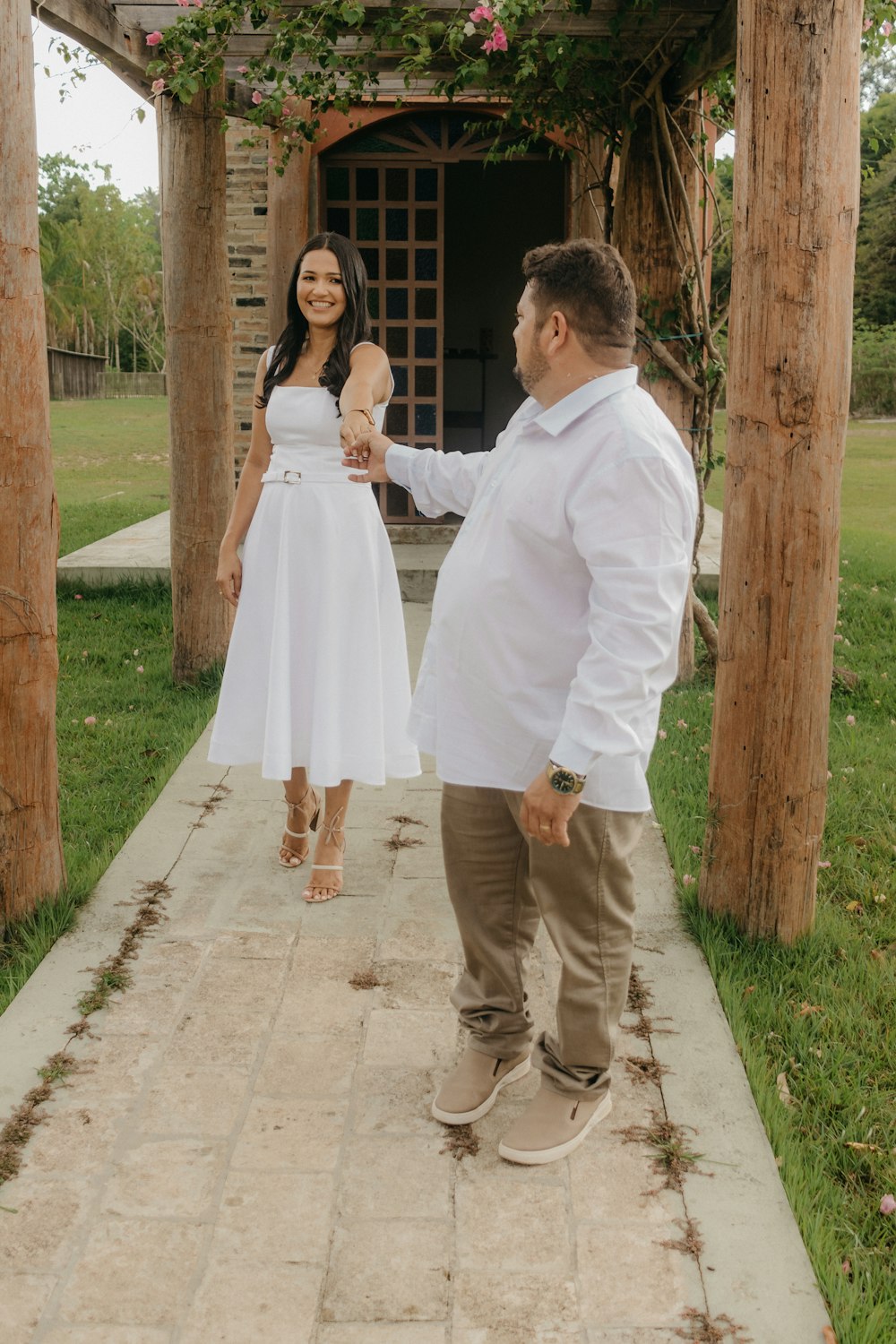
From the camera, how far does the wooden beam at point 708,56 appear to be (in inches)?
202

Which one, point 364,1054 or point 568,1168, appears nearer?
point 568,1168

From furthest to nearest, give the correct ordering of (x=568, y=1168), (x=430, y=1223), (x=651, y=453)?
(x=568, y=1168) < (x=430, y=1223) < (x=651, y=453)

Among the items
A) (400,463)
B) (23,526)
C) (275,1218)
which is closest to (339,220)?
(23,526)

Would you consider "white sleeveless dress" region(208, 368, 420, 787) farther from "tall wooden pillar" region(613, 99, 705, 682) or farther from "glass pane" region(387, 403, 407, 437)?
"glass pane" region(387, 403, 407, 437)

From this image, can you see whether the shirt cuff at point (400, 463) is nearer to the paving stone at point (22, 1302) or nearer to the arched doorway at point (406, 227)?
the paving stone at point (22, 1302)

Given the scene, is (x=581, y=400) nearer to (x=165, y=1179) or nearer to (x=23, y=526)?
(x=165, y=1179)

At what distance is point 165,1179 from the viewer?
2.71 metres

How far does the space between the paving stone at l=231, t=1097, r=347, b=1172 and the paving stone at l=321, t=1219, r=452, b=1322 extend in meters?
0.24

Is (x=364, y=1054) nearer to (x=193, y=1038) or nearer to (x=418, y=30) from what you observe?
(x=193, y=1038)

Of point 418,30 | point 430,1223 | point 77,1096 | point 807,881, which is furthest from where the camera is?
point 418,30

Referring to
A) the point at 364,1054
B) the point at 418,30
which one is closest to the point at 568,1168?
the point at 364,1054

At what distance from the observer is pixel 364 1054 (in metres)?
3.22

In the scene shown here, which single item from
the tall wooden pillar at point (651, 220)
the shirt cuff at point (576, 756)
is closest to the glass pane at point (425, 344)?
the tall wooden pillar at point (651, 220)

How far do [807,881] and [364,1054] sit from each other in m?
1.36
